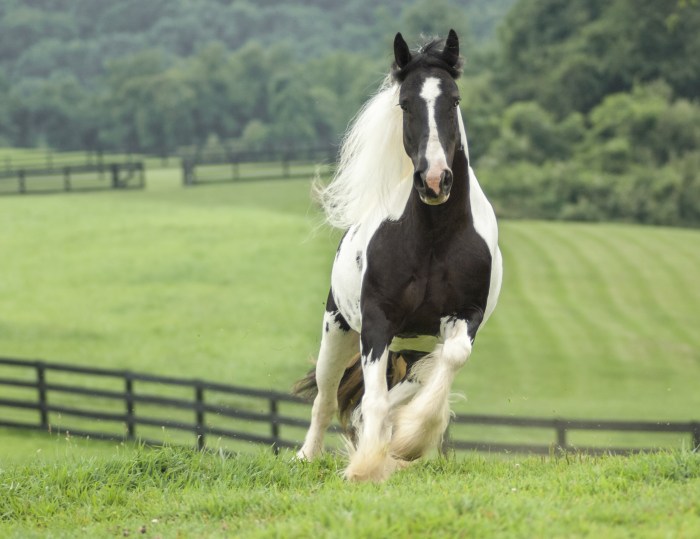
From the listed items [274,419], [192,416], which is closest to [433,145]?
[274,419]

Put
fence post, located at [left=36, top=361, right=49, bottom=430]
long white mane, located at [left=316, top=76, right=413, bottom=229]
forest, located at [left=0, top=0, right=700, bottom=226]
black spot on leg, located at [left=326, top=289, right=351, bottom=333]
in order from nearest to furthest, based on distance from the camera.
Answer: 1. long white mane, located at [left=316, top=76, right=413, bottom=229]
2. black spot on leg, located at [left=326, top=289, right=351, bottom=333]
3. fence post, located at [left=36, top=361, right=49, bottom=430]
4. forest, located at [left=0, top=0, right=700, bottom=226]

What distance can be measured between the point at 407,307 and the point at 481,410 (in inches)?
587

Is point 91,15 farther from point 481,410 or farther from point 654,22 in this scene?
point 481,410

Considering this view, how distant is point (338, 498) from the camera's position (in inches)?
201

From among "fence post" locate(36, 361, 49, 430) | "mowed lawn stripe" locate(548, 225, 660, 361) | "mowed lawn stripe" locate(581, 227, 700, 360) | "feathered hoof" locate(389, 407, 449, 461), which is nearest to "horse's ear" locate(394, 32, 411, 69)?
"feathered hoof" locate(389, 407, 449, 461)

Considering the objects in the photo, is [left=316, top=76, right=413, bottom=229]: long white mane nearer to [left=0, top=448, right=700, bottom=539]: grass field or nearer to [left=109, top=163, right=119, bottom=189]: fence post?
[left=0, top=448, right=700, bottom=539]: grass field

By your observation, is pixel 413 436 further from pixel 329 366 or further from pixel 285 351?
A: pixel 285 351

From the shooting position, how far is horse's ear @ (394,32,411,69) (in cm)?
590

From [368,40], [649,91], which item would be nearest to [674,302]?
[649,91]

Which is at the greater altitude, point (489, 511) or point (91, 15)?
point (91, 15)

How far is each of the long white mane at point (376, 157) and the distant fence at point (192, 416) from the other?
6.60 ft

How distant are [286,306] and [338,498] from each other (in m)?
23.2

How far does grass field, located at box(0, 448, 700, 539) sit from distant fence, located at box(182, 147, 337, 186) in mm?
50184

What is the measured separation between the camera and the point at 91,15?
13062 cm
